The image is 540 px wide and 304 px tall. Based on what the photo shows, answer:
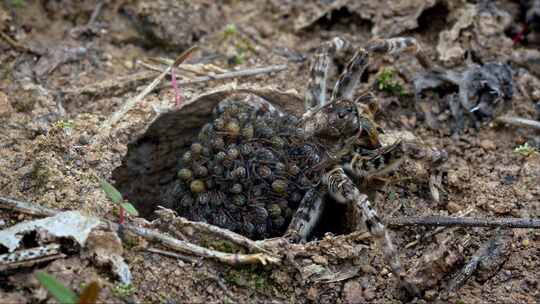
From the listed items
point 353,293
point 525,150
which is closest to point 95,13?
point 353,293

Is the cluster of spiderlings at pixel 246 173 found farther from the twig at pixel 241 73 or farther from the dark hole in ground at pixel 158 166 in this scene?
the twig at pixel 241 73

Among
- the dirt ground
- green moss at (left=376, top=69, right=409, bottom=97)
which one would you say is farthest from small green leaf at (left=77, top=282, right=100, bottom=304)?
green moss at (left=376, top=69, right=409, bottom=97)

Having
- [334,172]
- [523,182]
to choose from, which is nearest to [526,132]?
[523,182]

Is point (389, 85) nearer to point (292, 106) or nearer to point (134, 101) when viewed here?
point (292, 106)

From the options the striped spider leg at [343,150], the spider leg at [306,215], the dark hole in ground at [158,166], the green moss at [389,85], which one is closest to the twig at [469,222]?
the striped spider leg at [343,150]

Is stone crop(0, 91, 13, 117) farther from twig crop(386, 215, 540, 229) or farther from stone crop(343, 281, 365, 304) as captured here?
twig crop(386, 215, 540, 229)

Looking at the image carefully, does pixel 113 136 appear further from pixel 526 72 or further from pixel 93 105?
pixel 526 72
